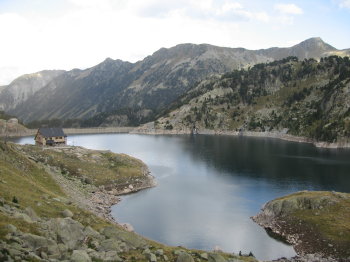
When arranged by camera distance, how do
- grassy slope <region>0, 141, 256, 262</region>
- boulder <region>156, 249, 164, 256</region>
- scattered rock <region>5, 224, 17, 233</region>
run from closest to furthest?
scattered rock <region>5, 224, 17, 233</region>, grassy slope <region>0, 141, 256, 262</region>, boulder <region>156, 249, 164, 256</region>

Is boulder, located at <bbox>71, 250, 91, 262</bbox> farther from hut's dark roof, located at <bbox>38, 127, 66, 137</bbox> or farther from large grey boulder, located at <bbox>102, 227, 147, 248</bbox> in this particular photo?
hut's dark roof, located at <bbox>38, 127, 66, 137</bbox>

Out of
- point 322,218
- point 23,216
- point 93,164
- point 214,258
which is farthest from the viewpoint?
point 93,164

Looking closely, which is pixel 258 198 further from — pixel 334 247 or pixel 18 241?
pixel 18 241

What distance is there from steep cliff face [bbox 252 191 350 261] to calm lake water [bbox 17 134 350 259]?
3646mm

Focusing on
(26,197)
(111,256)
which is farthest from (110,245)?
(26,197)

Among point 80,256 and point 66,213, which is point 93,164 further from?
point 80,256

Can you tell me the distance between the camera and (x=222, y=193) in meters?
111

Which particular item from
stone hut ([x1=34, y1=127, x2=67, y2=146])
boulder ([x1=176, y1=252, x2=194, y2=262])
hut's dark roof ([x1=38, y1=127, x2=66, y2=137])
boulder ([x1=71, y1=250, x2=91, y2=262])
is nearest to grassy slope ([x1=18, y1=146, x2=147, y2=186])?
stone hut ([x1=34, y1=127, x2=67, y2=146])

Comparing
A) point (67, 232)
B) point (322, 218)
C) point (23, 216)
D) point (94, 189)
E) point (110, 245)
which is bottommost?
point (94, 189)

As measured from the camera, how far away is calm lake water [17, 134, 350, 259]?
73250 millimetres

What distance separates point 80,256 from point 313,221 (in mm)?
55187

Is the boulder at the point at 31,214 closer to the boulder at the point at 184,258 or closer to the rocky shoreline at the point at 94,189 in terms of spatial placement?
the boulder at the point at 184,258

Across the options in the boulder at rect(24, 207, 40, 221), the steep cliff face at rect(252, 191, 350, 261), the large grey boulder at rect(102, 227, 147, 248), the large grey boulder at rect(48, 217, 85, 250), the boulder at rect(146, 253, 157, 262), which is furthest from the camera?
the steep cliff face at rect(252, 191, 350, 261)

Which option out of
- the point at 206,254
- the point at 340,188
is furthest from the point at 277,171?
the point at 206,254
